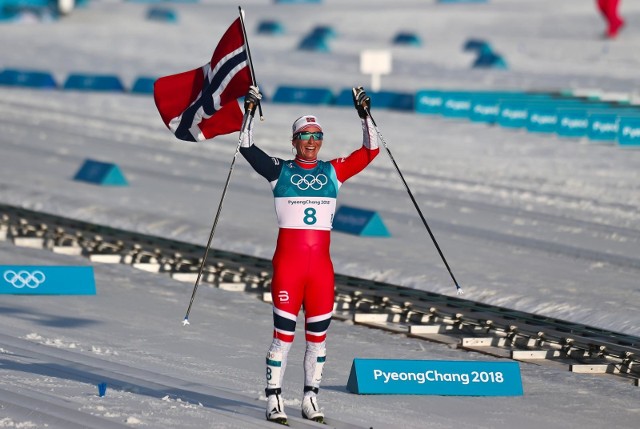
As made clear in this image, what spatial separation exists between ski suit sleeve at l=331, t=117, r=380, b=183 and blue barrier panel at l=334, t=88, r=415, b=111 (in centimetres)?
2372

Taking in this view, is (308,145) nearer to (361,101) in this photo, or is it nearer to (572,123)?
(361,101)

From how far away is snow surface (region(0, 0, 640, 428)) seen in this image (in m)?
10.4

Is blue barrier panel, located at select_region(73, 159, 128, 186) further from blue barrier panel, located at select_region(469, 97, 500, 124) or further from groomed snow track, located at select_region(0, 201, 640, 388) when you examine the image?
blue barrier panel, located at select_region(469, 97, 500, 124)

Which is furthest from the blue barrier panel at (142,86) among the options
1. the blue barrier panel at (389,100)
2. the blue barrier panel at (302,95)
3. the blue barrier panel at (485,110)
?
the blue barrier panel at (485,110)

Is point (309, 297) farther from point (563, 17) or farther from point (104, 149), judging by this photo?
point (563, 17)

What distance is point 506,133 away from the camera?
29.9m

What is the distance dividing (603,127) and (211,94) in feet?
64.2

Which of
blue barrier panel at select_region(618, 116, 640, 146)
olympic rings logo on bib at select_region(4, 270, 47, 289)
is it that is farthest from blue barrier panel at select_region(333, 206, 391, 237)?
blue barrier panel at select_region(618, 116, 640, 146)

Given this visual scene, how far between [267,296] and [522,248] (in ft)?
16.8

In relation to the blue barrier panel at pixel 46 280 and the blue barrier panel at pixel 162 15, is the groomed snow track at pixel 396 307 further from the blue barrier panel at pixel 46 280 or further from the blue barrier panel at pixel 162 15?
the blue barrier panel at pixel 162 15

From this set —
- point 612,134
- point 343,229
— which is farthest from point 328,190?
point 612,134

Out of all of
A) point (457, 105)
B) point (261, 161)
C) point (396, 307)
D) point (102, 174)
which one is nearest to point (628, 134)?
A: point (457, 105)

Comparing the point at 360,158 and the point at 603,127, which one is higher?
the point at 603,127

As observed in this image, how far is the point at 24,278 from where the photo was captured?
14547 millimetres
